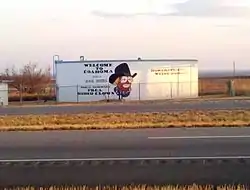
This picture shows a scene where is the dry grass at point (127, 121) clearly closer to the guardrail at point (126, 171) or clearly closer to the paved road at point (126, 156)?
the paved road at point (126, 156)

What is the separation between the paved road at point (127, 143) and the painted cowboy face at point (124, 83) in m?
23.6

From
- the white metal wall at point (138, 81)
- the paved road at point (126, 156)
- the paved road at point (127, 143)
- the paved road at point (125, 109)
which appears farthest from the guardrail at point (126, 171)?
the white metal wall at point (138, 81)

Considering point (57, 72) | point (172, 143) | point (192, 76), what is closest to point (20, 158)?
point (172, 143)

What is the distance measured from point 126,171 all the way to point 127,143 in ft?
14.1

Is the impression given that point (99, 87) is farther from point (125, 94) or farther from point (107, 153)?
point (107, 153)

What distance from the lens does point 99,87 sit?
40812mm

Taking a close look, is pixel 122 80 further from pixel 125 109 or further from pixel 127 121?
pixel 127 121

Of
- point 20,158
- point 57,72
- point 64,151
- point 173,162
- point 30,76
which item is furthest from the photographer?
point 30,76

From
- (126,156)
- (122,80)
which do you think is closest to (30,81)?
(122,80)

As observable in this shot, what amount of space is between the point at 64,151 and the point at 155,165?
308 centimetres

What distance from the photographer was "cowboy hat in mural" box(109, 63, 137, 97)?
40.8 m

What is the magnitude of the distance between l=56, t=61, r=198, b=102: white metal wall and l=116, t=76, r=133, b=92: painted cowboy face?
454mm

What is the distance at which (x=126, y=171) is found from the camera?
9516mm

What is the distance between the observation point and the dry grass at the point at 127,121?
A: 1844 cm
